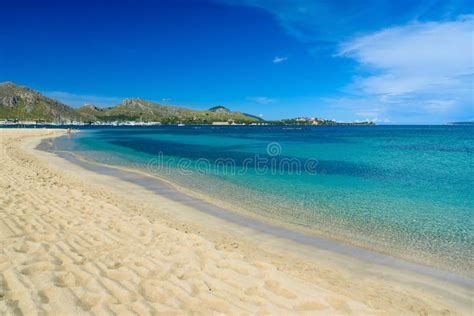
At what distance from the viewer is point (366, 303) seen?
712 centimetres

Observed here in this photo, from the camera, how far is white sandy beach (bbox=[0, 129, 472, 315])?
6199mm

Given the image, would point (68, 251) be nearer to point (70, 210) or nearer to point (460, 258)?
point (70, 210)

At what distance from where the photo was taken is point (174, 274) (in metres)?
7.50

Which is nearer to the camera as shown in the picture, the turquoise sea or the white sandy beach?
the white sandy beach

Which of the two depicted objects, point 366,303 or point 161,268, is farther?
point 161,268

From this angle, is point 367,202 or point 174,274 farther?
point 367,202

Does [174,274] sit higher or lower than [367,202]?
higher

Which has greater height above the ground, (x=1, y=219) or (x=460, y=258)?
(x=1, y=219)

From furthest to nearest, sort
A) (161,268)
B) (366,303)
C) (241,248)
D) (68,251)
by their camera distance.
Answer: (241,248)
(68,251)
(161,268)
(366,303)

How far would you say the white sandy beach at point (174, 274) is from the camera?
6199 millimetres

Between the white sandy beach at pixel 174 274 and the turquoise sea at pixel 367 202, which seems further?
the turquoise sea at pixel 367 202

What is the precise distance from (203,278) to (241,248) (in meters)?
3.05

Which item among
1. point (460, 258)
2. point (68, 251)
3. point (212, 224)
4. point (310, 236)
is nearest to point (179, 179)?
point (212, 224)

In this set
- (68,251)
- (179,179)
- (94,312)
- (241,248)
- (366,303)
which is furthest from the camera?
(179,179)
